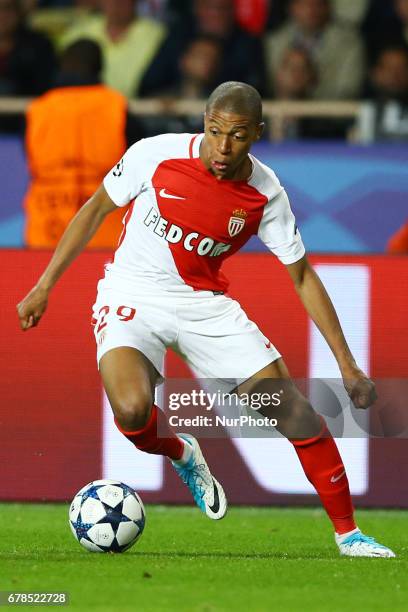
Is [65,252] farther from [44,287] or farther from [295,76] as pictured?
[295,76]

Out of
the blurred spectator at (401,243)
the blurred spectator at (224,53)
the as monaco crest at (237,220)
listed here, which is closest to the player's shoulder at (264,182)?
the as monaco crest at (237,220)

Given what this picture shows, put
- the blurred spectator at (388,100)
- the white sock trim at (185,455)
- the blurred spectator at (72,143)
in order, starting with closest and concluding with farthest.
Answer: the white sock trim at (185,455)
the blurred spectator at (72,143)
the blurred spectator at (388,100)

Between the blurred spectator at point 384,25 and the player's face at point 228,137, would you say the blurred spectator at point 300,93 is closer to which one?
the blurred spectator at point 384,25

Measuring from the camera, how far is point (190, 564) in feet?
21.6

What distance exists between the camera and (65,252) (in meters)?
6.83

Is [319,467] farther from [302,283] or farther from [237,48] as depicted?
[237,48]

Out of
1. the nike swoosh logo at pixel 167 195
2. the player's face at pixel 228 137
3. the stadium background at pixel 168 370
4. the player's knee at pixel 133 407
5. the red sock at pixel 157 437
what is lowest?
the stadium background at pixel 168 370

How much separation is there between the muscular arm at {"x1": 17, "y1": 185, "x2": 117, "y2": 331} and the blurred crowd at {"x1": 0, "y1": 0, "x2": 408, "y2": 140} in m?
5.32

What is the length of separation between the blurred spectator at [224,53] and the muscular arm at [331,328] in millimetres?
5555

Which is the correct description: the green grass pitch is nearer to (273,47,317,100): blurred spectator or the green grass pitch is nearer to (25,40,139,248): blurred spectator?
(25,40,139,248): blurred spectator

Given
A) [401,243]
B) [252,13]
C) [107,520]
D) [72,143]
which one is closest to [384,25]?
[252,13]

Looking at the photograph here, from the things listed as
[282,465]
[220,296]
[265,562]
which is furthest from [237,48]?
[265,562]

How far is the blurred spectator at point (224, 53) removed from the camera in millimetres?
12398

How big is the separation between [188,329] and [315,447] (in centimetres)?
78
